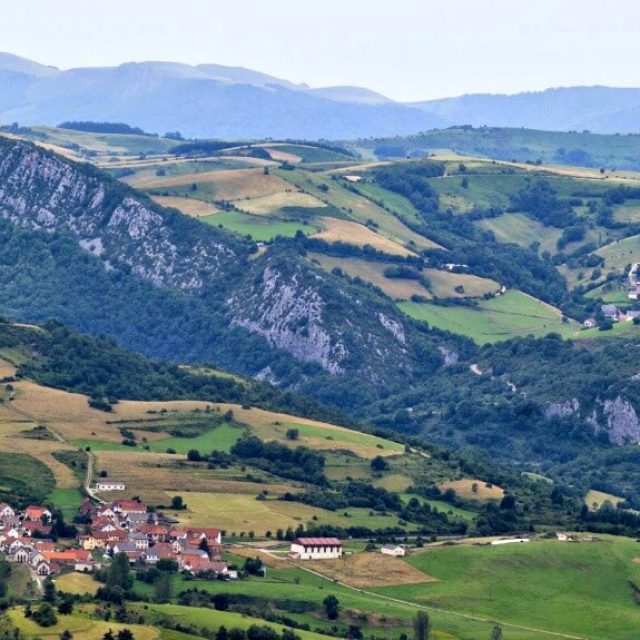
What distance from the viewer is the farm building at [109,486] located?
172500mm

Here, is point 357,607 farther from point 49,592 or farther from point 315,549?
point 49,592

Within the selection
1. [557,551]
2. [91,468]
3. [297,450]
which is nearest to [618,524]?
[557,551]

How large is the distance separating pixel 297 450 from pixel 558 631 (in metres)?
51.9

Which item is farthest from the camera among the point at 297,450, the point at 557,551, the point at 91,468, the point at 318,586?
the point at 297,450

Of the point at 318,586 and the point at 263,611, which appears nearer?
the point at 263,611

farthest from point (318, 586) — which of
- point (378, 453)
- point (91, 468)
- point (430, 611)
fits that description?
point (378, 453)

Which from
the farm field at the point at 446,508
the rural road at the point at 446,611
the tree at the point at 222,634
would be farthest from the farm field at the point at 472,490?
the tree at the point at 222,634

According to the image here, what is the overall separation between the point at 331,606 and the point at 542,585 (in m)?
21.4

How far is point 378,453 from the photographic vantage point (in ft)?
654

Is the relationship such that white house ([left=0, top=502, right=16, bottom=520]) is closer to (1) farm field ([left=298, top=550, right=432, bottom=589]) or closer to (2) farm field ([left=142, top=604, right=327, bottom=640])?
(1) farm field ([left=298, top=550, right=432, bottom=589])

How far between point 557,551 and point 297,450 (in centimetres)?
3572

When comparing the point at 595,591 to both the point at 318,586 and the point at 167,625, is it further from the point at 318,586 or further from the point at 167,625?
the point at 167,625

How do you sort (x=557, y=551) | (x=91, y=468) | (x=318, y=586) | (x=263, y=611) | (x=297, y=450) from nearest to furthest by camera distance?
(x=263, y=611)
(x=318, y=586)
(x=557, y=551)
(x=91, y=468)
(x=297, y=450)

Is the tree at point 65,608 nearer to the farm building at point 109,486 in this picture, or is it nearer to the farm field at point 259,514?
the farm field at point 259,514
